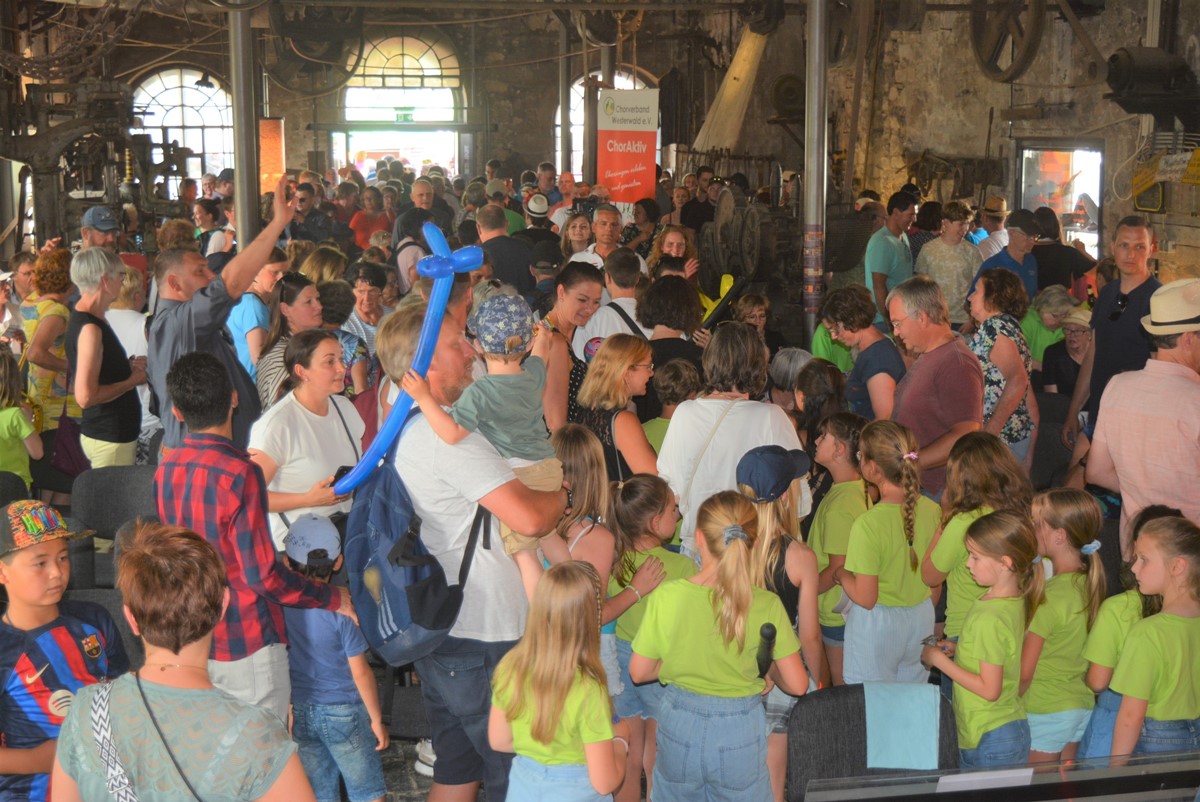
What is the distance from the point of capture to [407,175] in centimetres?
1828

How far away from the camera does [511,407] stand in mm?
3164

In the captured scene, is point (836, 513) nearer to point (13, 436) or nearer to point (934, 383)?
point (934, 383)

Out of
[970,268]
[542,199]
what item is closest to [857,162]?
[542,199]

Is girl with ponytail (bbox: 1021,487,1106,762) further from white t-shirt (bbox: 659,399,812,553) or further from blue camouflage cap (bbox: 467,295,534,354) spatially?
blue camouflage cap (bbox: 467,295,534,354)

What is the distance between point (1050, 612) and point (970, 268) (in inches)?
187

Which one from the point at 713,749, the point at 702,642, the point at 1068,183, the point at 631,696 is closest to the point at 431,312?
the point at 702,642

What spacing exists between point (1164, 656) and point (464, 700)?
69.3 inches

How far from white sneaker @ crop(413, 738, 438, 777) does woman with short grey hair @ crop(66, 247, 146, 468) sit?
2046 mm

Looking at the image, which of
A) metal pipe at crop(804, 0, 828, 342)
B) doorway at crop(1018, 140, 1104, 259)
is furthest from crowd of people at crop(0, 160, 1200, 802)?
doorway at crop(1018, 140, 1104, 259)

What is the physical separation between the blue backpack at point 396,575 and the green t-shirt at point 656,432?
1.68 m

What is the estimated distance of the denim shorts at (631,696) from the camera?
376 cm

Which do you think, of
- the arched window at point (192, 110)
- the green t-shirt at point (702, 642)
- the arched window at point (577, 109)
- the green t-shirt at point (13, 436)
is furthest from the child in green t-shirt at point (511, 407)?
the arched window at point (192, 110)

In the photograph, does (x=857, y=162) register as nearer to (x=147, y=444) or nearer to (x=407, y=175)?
(x=407, y=175)

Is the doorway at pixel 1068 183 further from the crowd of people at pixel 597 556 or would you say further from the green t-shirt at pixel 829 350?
the crowd of people at pixel 597 556
